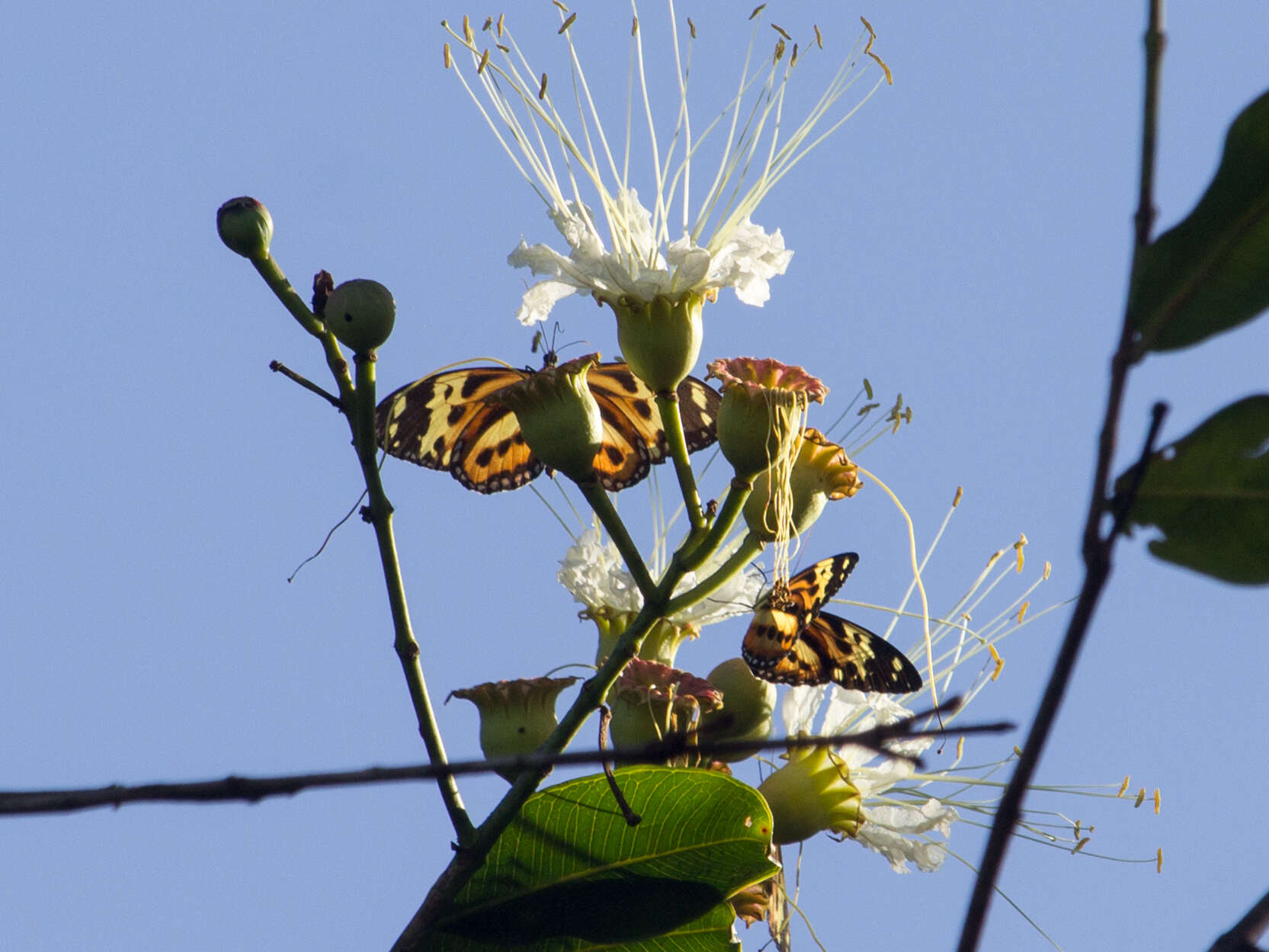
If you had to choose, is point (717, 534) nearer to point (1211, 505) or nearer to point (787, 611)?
point (787, 611)

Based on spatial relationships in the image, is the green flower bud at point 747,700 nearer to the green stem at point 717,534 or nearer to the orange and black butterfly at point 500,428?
the green stem at point 717,534

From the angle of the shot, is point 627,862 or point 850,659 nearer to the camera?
point 627,862

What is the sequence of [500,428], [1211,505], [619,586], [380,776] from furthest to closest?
[500,428] < [619,586] < [1211,505] < [380,776]

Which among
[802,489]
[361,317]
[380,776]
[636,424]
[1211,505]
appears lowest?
[380,776]

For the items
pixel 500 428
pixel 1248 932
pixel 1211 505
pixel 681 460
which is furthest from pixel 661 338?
pixel 1248 932

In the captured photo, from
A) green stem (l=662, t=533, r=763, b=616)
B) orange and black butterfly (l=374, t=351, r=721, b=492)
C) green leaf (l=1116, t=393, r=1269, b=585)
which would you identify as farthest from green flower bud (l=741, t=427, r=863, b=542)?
green leaf (l=1116, t=393, r=1269, b=585)

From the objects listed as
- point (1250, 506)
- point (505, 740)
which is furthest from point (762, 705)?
point (1250, 506)

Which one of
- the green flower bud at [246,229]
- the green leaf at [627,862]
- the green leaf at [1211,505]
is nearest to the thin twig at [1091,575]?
the green leaf at [1211,505]
